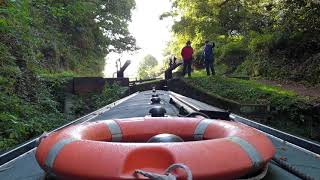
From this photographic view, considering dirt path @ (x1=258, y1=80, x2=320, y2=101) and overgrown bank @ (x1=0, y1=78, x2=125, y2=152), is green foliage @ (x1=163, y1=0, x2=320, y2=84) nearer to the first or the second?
dirt path @ (x1=258, y1=80, x2=320, y2=101)

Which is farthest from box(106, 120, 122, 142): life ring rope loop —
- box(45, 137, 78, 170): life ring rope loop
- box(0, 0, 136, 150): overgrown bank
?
box(0, 0, 136, 150): overgrown bank

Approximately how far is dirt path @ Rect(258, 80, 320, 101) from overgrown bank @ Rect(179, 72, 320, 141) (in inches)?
17.3

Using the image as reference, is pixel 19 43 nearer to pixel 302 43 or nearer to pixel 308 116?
pixel 308 116

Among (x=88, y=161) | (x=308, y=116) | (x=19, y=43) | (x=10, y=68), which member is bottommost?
(x=308, y=116)

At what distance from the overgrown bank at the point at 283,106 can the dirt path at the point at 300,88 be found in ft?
1.44

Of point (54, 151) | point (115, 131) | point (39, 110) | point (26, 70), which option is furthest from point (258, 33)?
point (54, 151)

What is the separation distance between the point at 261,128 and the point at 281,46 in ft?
33.6

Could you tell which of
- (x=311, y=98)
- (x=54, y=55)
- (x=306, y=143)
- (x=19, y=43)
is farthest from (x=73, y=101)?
(x=306, y=143)

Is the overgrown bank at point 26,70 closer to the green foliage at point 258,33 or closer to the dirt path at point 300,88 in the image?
the dirt path at point 300,88

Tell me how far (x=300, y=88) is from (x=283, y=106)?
214cm

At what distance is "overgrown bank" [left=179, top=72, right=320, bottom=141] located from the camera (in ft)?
29.4

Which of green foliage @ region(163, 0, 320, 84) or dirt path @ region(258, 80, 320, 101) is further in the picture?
green foliage @ region(163, 0, 320, 84)

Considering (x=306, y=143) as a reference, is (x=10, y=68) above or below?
above

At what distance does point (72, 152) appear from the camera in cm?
199
